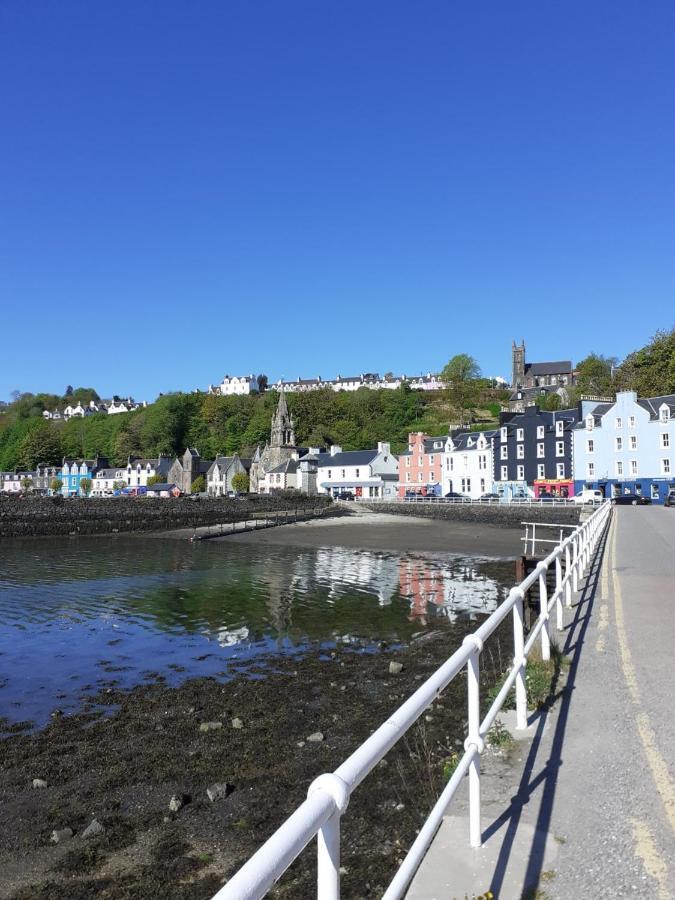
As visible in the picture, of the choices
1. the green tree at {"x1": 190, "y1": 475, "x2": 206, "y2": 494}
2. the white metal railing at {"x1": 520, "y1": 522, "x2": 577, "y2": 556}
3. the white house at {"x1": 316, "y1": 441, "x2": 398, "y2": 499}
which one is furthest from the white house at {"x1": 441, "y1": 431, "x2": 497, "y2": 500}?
the green tree at {"x1": 190, "y1": 475, "x2": 206, "y2": 494}

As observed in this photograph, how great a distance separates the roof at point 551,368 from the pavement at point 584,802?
150 metres

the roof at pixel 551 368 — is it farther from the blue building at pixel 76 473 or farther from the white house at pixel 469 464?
the blue building at pixel 76 473

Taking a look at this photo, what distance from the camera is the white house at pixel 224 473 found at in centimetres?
12438

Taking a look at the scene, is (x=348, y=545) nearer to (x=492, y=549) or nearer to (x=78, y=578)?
(x=492, y=549)

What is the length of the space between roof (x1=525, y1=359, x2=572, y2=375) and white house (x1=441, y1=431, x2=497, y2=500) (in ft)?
223

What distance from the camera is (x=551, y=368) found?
498 ft

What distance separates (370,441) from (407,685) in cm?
12647

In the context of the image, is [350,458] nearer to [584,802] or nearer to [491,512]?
[491,512]

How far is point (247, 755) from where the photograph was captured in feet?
29.6

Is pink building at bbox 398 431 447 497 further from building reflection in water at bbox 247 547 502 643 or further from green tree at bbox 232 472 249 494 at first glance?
building reflection in water at bbox 247 547 502 643

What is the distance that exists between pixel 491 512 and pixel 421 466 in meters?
29.0

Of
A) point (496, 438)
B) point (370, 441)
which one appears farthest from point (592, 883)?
point (370, 441)

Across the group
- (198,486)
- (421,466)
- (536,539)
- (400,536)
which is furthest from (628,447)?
(198,486)

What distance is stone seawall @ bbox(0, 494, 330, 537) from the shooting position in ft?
221
